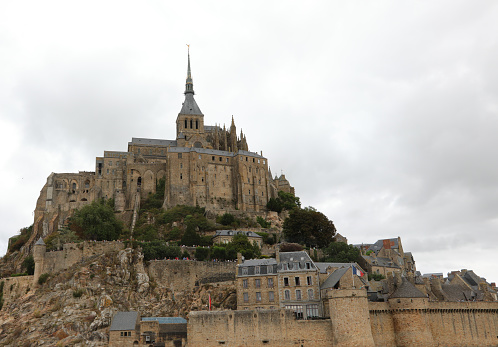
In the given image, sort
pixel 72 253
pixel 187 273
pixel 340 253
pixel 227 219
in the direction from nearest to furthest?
1. pixel 187 273
2. pixel 72 253
3. pixel 340 253
4. pixel 227 219

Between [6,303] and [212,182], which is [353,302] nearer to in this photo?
[6,303]

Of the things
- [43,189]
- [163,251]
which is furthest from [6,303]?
[43,189]

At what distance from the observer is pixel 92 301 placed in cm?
5394

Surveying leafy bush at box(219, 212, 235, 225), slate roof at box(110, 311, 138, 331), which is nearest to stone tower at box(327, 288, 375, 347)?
slate roof at box(110, 311, 138, 331)

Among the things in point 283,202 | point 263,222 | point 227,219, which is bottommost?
point 263,222

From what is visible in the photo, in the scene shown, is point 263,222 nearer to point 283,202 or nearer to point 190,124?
point 283,202

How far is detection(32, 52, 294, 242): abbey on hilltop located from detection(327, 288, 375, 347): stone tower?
3998cm

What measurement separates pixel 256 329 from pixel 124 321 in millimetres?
12484

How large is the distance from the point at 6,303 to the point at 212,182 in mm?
37738

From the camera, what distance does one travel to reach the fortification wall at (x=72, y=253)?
60406mm

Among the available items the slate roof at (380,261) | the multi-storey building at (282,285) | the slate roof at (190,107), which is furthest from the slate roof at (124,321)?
the slate roof at (190,107)

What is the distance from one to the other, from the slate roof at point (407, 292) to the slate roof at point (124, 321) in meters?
24.2

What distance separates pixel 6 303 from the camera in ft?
194

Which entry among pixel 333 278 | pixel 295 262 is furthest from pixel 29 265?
pixel 333 278
